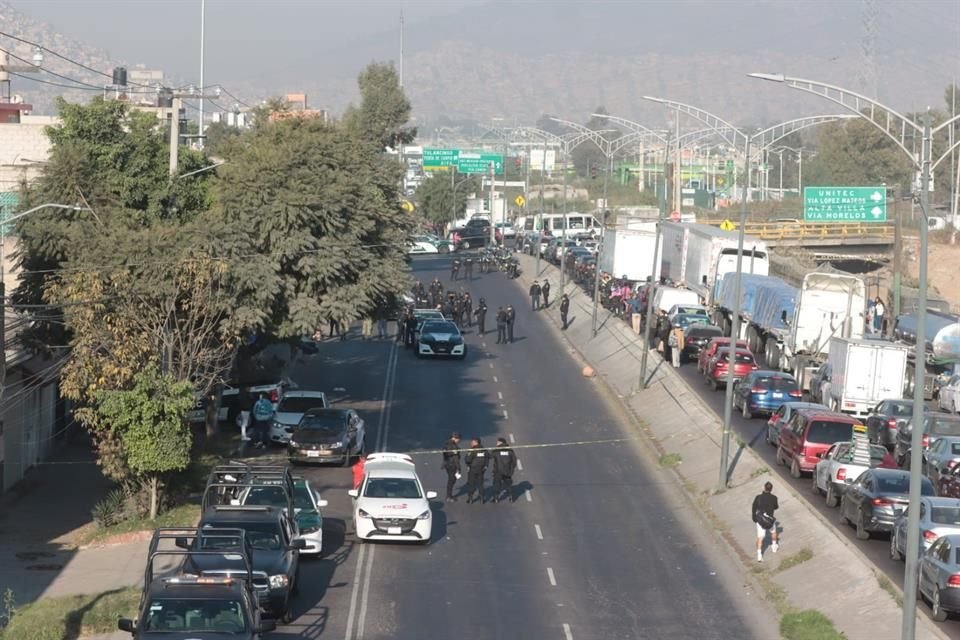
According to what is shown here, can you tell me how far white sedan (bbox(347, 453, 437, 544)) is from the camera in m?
29.2

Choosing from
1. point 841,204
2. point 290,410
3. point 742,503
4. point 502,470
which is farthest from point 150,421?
point 841,204

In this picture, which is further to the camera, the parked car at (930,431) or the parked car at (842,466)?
the parked car at (930,431)

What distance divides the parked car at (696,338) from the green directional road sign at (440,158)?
72.9 meters

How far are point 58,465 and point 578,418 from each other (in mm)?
15359

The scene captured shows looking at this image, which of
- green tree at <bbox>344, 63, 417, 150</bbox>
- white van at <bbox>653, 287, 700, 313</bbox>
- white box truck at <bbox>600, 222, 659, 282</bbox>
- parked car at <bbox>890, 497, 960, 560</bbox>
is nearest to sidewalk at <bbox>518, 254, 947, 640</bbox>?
parked car at <bbox>890, 497, 960, 560</bbox>

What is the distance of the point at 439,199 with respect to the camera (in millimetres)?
132375

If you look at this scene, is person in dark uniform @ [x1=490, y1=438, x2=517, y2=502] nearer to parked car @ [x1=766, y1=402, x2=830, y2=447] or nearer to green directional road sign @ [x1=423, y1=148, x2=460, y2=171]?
parked car @ [x1=766, y1=402, x2=830, y2=447]

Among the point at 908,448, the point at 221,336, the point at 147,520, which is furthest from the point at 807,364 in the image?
the point at 147,520

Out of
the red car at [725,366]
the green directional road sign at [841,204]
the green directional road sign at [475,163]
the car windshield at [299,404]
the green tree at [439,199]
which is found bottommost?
the car windshield at [299,404]

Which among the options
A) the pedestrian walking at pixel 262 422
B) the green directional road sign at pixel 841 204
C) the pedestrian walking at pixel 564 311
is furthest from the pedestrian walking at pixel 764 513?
the green directional road sign at pixel 841 204

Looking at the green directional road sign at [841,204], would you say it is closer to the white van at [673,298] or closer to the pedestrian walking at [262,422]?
the white van at [673,298]

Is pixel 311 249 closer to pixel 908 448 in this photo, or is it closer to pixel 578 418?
pixel 578 418

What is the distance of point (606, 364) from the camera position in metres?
56.5

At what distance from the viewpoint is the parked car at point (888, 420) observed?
37250 millimetres
